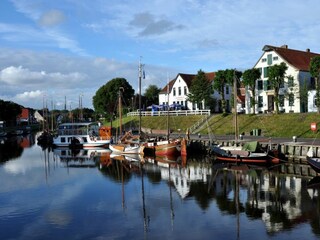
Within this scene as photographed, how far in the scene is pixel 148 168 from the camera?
42.7 m

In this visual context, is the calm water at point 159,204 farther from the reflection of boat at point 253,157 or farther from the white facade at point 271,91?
the white facade at point 271,91

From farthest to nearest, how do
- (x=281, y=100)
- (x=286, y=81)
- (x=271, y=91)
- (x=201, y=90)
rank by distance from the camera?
(x=201, y=90), (x=271, y=91), (x=286, y=81), (x=281, y=100)

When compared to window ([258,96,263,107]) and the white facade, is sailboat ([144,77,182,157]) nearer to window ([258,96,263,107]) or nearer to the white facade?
the white facade

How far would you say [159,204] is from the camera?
2650cm

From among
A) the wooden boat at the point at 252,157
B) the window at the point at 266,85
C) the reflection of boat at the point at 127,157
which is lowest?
the reflection of boat at the point at 127,157

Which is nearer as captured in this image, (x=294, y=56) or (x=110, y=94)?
(x=294, y=56)

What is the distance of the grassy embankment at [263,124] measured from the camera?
53156 mm

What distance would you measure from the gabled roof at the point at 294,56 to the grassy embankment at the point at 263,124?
10567 mm

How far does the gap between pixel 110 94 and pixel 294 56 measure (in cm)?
6143

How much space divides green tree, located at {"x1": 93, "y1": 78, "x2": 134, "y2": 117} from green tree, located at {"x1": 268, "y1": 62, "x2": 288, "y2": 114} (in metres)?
59.2

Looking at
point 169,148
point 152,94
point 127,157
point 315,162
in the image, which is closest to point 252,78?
point 169,148

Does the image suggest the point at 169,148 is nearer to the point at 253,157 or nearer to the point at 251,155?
the point at 251,155

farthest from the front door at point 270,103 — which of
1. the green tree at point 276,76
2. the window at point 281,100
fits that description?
the green tree at point 276,76

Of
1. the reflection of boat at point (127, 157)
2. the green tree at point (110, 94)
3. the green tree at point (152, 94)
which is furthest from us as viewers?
the green tree at point (152, 94)
